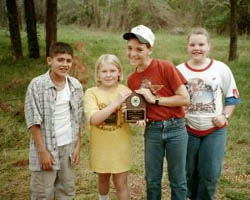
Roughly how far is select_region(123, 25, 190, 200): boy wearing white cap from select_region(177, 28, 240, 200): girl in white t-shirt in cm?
25

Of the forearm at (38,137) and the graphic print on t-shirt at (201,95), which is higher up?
the graphic print on t-shirt at (201,95)

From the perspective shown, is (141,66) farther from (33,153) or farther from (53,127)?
(33,153)

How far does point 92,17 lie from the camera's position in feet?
103

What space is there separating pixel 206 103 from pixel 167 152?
0.56 m

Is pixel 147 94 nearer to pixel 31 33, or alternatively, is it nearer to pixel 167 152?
pixel 167 152

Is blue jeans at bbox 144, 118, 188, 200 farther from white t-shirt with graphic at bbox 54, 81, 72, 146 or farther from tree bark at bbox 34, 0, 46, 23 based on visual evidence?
tree bark at bbox 34, 0, 46, 23

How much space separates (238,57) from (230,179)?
9730 mm

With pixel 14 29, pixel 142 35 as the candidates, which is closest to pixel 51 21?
pixel 14 29

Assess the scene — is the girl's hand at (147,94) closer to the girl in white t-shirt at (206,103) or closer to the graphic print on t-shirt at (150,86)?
the graphic print on t-shirt at (150,86)

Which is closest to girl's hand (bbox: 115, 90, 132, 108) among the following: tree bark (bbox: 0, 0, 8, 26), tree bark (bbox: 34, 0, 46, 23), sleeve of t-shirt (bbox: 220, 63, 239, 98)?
sleeve of t-shirt (bbox: 220, 63, 239, 98)

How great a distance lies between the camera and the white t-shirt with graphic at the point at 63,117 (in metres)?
3.46

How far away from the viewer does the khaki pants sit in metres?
3.47

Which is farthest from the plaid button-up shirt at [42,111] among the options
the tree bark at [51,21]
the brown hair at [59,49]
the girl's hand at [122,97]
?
the tree bark at [51,21]

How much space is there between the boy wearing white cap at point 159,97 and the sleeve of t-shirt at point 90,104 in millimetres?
335
